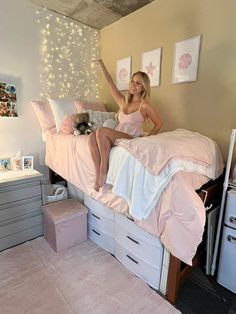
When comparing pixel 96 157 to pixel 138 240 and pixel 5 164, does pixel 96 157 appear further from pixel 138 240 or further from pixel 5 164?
pixel 5 164

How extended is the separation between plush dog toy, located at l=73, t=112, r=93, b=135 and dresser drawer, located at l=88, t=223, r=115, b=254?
92 cm

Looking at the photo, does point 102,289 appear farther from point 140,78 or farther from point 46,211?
point 140,78

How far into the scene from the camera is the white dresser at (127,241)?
52.4 inches

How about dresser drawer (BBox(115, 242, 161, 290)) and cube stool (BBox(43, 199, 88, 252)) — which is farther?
cube stool (BBox(43, 199, 88, 252))

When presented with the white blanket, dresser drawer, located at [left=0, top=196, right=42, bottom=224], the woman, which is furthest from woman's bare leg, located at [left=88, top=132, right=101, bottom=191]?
dresser drawer, located at [left=0, top=196, right=42, bottom=224]

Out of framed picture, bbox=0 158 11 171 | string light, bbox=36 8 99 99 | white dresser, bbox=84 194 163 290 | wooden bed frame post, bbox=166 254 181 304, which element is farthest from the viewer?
string light, bbox=36 8 99 99

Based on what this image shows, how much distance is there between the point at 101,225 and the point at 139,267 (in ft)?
1.58

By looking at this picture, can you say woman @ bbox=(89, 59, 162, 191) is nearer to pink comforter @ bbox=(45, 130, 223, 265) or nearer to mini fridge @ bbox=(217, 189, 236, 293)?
pink comforter @ bbox=(45, 130, 223, 265)

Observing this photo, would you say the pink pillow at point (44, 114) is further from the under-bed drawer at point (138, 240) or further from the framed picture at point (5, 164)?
the under-bed drawer at point (138, 240)

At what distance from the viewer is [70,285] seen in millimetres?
1393

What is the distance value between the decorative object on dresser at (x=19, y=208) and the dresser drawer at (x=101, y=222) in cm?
→ 50

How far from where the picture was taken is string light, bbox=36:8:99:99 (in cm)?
241

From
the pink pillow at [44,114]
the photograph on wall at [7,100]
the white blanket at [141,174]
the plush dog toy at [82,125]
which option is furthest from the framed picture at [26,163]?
the white blanket at [141,174]

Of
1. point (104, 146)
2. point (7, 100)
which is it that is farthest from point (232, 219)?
point (7, 100)
